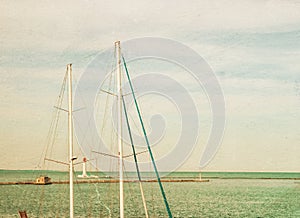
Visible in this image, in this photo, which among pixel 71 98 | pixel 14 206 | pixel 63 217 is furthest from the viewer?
pixel 14 206

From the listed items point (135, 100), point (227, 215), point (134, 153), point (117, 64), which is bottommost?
point (227, 215)

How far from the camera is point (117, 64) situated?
47.7ft

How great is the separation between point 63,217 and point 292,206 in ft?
67.6

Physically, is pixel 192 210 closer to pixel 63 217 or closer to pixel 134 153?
pixel 63 217

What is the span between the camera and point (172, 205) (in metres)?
41.5

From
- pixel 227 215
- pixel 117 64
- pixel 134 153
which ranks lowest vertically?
pixel 227 215

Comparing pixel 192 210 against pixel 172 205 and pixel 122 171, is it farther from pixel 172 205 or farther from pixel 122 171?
pixel 122 171

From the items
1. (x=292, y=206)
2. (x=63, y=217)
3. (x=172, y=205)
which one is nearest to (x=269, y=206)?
(x=292, y=206)

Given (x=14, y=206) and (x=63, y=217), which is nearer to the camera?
(x=63, y=217)

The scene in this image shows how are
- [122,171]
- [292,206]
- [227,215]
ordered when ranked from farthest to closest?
[292,206]
[227,215]
[122,171]

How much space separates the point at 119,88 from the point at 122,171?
6.96ft

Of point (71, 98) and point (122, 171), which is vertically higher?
point (71, 98)

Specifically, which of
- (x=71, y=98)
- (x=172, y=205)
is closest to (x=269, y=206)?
(x=172, y=205)

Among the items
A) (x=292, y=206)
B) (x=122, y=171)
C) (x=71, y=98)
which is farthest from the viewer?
(x=292, y=206)
